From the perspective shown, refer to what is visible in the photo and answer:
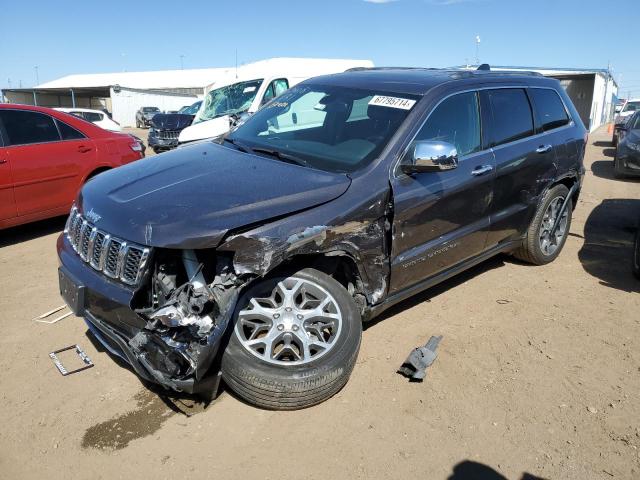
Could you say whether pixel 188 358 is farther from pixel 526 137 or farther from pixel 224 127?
pixel 224 127

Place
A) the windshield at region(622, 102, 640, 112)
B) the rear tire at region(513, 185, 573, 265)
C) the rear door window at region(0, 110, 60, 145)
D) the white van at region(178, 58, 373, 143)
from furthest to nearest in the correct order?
the windshield at region(622, 102, 640, 112) < the white van at region(178, 58, 373, 143) < the rear door window at region(0, 110, 60, 145) < the rear tire at region(513, 185, 573, 265)

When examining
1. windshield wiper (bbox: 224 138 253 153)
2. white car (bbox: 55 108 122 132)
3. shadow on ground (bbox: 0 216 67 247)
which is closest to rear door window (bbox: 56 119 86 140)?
shadow on ground (bbox: 0 216 67 247)

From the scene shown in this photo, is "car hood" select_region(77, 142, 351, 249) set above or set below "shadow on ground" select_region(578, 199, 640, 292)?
above

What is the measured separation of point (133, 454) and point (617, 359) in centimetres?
326

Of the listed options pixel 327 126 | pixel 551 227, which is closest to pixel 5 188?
pixel 327 126

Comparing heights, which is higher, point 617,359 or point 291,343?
point 291,343

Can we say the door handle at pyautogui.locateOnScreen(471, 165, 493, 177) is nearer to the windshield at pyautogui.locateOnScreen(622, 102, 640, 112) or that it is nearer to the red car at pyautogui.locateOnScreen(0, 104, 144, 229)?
the red car at pyautogui.locateOnScreen(0, 104, 144, 229)

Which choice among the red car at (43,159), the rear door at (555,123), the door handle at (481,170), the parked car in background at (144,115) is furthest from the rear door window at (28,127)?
the parked car in background at (144,115)

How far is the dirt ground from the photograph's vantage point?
→ 2680 mm

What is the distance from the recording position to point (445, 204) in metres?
3.76

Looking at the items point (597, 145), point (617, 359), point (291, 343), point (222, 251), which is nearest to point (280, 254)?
point (222, 251)

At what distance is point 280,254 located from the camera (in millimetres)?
2861

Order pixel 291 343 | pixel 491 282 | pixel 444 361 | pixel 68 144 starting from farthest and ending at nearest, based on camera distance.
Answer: pixel 68 144
pixel 491 282
pixel 444 361
pixel 291 343

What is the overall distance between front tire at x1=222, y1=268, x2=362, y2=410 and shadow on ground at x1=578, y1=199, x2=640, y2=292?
10.9 feet
